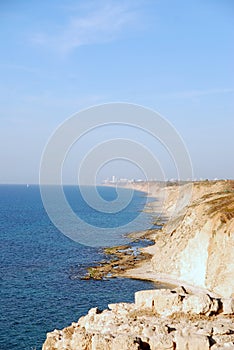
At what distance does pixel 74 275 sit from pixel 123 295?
1163 cm

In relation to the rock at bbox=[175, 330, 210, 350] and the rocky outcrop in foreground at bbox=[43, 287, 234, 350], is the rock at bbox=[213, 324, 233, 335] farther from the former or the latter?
the rock at bbox=[175, 330, 210, 350]

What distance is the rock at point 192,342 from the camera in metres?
22.1

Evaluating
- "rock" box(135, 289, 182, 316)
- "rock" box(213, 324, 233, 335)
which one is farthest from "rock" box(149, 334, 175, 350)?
"rock" box(135, 289, 182, 316)

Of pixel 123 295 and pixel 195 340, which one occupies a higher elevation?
pixel 195 340

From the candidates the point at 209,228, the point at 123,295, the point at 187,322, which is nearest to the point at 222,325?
the point at 187,322

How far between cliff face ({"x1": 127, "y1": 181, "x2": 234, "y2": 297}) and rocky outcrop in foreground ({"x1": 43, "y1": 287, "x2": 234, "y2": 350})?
17956 mm

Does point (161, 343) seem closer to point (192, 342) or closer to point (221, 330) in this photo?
point (192, 342)

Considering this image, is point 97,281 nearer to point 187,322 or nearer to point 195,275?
point 195,275

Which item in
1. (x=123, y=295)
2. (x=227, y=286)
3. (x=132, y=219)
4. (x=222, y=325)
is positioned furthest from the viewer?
(x=132, y=219)

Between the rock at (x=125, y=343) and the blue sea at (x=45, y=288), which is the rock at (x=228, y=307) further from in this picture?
the blue sea at (x=45, y=288)

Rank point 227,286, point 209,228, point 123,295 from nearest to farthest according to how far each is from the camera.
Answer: point 227,286 → point 123,295 → point 209,228

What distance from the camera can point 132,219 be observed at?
474ft

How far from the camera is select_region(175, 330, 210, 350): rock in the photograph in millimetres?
22141

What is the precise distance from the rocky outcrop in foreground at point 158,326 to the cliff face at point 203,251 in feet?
58.9
